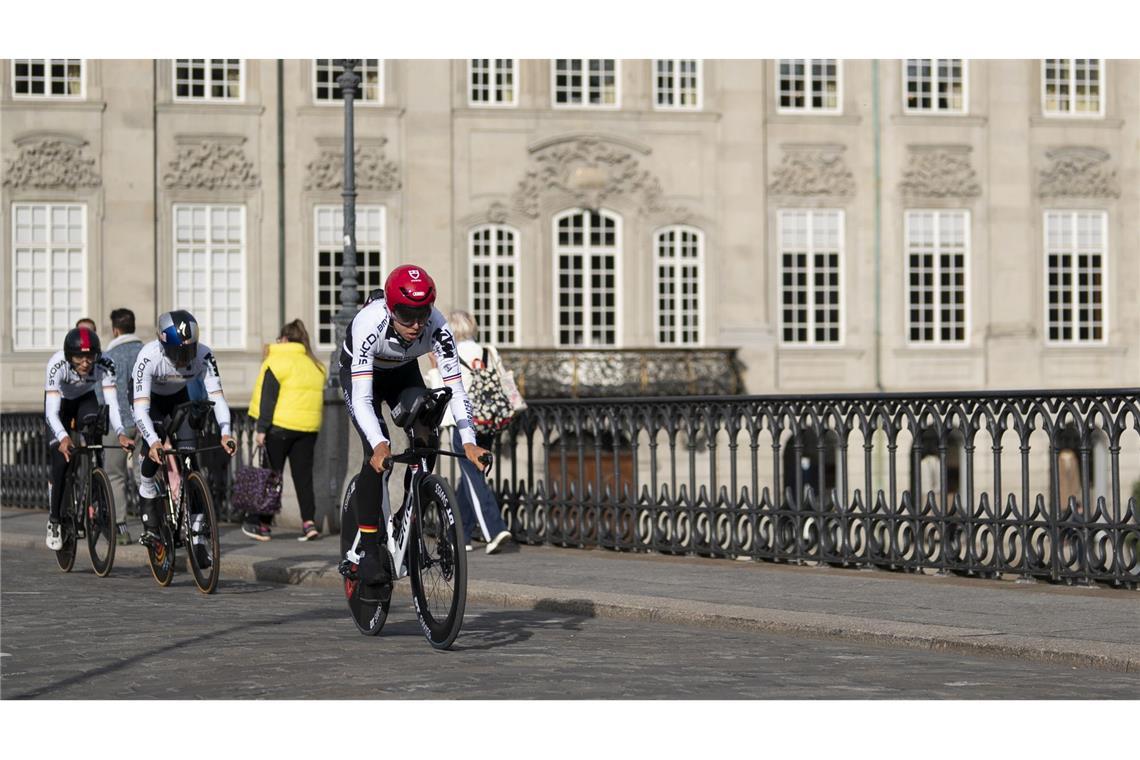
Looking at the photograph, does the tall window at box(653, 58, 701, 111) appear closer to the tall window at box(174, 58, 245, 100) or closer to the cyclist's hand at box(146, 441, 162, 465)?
the tall window at box(174, 58, 245, 100)

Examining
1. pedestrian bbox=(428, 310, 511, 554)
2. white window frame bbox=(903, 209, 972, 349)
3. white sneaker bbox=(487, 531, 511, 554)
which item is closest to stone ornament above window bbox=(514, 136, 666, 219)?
white window frame bbox=(903, 209, 972, 349)

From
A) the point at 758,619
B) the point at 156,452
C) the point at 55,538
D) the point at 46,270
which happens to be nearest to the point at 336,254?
the point at 46,270

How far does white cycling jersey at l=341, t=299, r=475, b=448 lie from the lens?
9742mm

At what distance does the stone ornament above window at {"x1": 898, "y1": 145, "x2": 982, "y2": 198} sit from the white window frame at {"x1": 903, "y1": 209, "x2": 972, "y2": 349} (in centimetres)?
40

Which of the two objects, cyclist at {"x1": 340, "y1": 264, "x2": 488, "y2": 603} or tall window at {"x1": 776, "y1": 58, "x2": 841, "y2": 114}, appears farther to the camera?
tall window at {"x1": 776, "y1": 58, "x2": 841, "y2": 114}

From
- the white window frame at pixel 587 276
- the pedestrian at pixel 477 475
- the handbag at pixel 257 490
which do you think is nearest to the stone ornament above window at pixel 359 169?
the white window frame at pixel 587 276

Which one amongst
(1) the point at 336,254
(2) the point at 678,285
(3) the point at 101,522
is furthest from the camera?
(2) the point at 678,285

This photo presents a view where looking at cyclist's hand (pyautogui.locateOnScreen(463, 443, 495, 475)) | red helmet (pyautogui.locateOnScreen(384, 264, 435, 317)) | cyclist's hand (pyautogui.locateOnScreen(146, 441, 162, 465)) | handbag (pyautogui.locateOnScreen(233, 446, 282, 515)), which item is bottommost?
handbag (pyautogui.locateOnScreen(233, 446, 282, 515))

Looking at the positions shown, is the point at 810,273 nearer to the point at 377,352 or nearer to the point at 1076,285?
the point at 1076,285

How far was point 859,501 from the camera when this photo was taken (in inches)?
575

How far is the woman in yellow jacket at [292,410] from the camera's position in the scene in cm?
1811

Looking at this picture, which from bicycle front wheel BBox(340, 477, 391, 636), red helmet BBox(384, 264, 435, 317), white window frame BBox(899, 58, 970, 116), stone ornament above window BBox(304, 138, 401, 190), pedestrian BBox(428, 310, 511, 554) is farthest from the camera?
white window frame BBox(899, 58, 970, 116)

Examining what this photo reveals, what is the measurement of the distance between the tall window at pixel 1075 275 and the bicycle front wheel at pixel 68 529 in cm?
3000

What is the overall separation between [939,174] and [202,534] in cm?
3035
